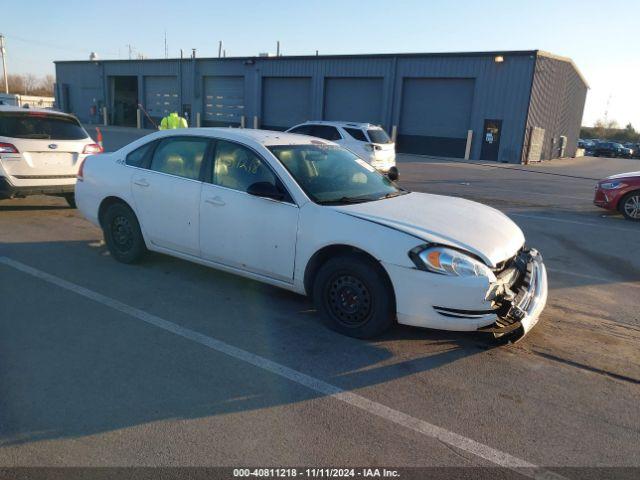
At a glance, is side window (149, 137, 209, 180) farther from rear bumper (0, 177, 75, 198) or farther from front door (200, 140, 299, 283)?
rear bumper (0, 177, 75, 198)

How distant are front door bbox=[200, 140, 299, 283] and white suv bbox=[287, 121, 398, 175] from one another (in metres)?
Result: 10.5

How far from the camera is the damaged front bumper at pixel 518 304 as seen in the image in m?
3.94

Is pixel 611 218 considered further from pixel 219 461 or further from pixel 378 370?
pixel 219 461

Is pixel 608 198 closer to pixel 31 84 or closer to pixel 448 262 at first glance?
pixel 448 262

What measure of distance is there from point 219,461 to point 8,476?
100 cm

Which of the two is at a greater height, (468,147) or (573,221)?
(468,147)

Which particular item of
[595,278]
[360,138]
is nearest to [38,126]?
[595,278]

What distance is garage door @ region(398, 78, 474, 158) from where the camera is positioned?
1136 inches

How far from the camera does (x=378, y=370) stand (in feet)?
12.3

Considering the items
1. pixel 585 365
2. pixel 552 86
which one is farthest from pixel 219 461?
pixel 552 86

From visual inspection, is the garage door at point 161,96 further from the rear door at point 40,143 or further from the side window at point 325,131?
the rear door at point 40,143

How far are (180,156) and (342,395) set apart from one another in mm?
3188

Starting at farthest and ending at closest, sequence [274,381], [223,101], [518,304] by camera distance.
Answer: [223,101]
[518,304]
[274,381]

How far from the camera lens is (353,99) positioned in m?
32.5
